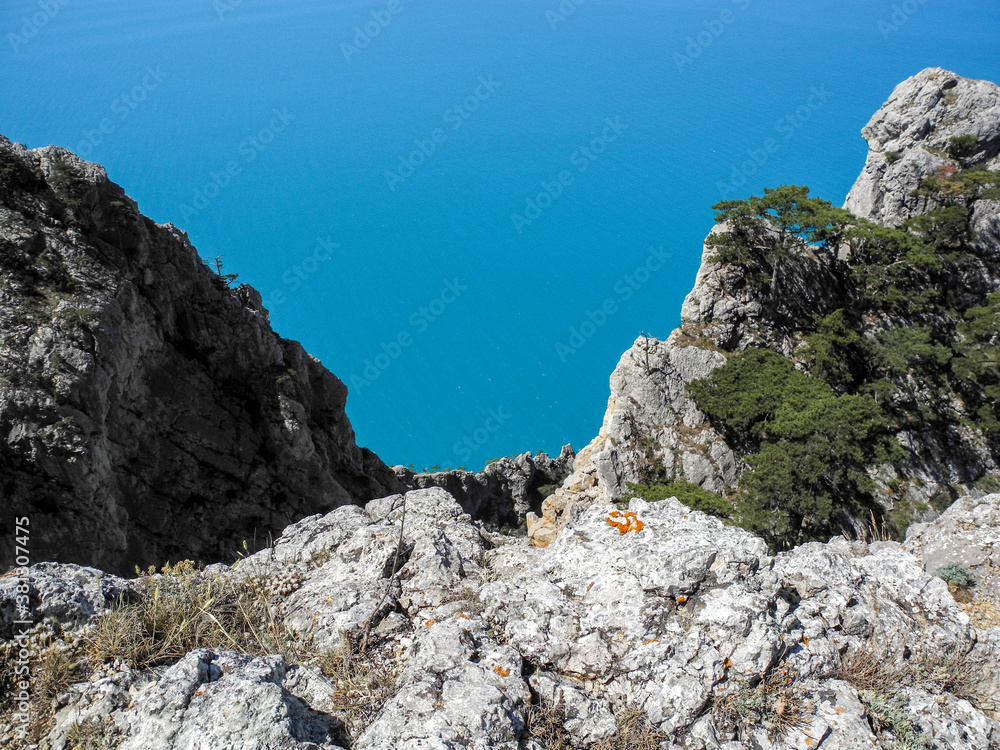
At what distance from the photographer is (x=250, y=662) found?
3.62 m

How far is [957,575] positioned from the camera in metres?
5.41

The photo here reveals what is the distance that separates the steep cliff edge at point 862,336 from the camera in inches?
746

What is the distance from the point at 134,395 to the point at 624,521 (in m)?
12.4

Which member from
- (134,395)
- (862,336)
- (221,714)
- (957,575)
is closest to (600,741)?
(221,714)

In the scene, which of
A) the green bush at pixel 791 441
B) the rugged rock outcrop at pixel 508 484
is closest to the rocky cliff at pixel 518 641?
the green bush at pixel 791 441

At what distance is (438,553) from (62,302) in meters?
10.5

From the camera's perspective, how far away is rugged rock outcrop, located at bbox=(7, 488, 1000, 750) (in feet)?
11.1

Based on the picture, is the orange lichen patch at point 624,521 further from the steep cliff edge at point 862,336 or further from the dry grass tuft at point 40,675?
the steep cliff edge at point 862,336

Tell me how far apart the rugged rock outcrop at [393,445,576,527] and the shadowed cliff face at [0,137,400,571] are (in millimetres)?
6394

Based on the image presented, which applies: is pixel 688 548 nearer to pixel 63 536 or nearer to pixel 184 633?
pixel 184 633

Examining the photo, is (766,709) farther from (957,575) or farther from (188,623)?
(188,623)

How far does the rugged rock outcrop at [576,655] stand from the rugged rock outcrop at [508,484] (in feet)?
66.5

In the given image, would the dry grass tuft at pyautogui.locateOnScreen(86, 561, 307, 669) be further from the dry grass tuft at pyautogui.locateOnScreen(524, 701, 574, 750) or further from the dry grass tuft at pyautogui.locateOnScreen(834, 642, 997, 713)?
the dry grass tuft at pyautogui.locateOnScreen(834, 642, 997, 713)

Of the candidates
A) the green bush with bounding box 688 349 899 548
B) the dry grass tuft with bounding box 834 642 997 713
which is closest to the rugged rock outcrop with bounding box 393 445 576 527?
the green bush with bounding box 688 349 899 548
